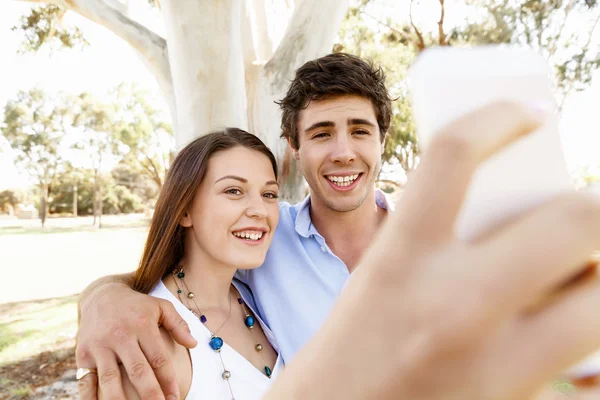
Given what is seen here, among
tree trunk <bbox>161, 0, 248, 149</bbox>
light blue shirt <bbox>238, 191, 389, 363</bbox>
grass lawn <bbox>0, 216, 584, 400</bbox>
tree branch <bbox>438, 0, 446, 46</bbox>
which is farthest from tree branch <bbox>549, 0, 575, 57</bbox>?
grass lawn <bbox>0, 216, 584, 400</bbox>

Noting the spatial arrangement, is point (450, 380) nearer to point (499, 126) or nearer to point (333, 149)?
point (499, 126)

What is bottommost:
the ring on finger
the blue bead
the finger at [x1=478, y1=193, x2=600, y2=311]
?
the blue bead

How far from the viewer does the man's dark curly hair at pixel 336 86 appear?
8.13 ft

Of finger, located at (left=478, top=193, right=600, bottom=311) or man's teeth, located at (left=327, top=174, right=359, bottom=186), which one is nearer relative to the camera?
finger, located at (left=478, top=193, right=600, bottom=311)

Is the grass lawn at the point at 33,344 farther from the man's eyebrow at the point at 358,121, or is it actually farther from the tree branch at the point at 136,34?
the man's eyebrow at the point at 358,121

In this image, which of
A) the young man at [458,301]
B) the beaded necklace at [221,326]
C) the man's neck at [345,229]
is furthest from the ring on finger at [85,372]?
the man's neck at [345,229]

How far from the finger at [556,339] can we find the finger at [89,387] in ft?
4.19

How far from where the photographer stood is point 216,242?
1854mm

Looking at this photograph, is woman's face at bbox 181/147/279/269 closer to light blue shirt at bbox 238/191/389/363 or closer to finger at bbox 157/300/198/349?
light blue shirt at bbox 238/191/389/363

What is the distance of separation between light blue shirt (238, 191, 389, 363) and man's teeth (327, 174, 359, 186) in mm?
306

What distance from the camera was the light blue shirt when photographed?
75.9 inches

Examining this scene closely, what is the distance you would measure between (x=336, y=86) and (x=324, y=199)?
0.64 m

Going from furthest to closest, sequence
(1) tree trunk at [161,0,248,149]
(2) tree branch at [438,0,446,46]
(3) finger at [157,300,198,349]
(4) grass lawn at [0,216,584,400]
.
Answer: (2) tree branch at [438,0,446,46]
(4) grass lawn at [0,216,584,400]
(1) tree trunk at [161,0,248,149]
(3) finger at [157,300,198,349]

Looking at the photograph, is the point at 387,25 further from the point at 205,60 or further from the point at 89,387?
the point at 89,387
